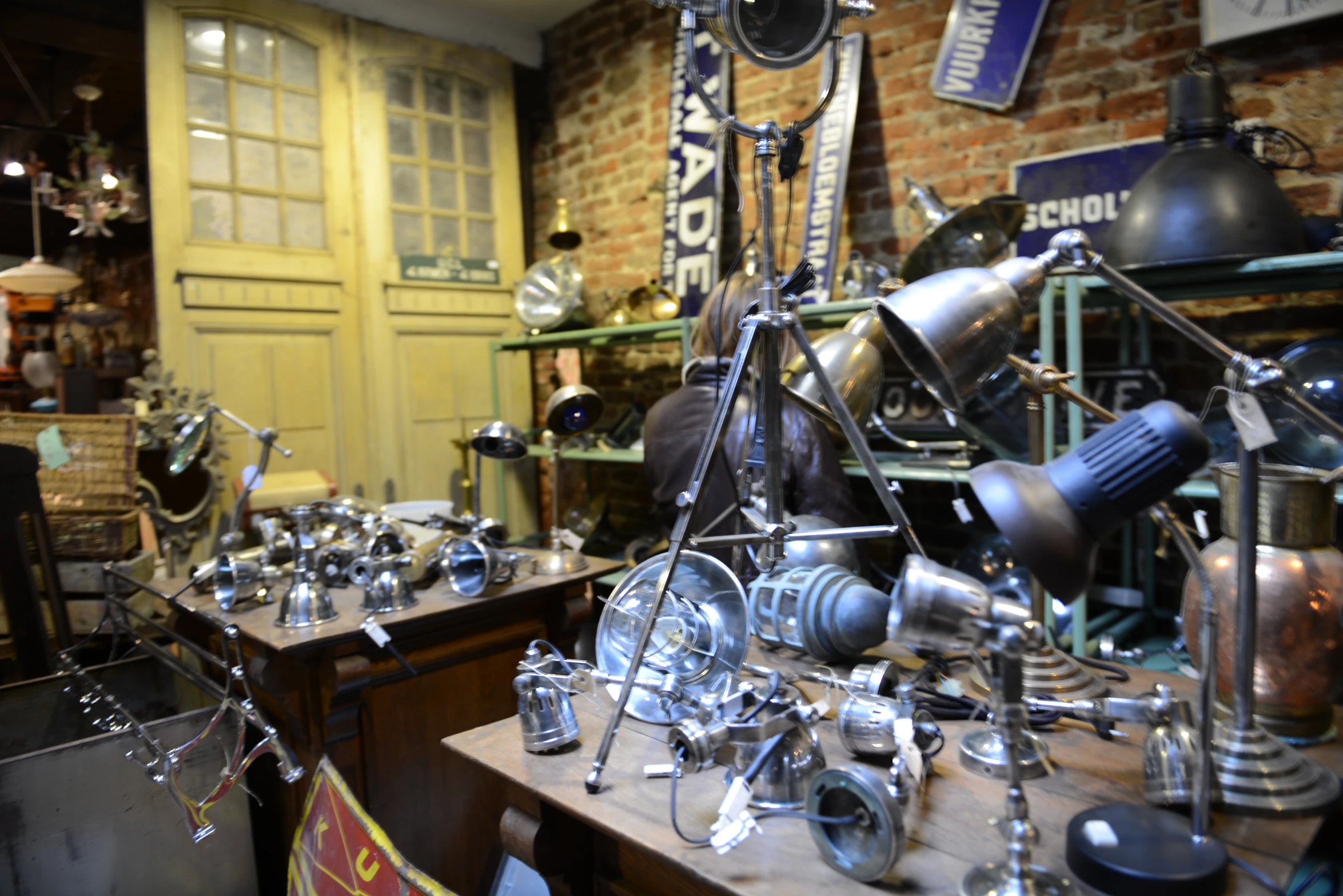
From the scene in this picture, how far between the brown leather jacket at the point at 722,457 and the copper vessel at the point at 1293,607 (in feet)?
3.87

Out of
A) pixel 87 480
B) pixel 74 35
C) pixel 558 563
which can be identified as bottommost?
pixel 558 563

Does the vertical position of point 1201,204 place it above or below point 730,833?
above

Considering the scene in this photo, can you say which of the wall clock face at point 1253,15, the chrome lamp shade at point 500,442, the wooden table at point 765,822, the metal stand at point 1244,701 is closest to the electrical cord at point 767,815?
the wooden table at point 765,822

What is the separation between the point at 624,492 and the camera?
180 inches

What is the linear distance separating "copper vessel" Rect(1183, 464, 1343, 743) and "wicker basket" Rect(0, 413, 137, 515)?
3178 mm

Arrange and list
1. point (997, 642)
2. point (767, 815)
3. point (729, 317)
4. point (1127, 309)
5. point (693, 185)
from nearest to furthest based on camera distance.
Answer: point (997, 642) → point (767, 815) → point (729, 317) → point (1127, 309) → point (693, 185)

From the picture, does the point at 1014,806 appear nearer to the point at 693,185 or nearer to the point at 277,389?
the point at 693,185

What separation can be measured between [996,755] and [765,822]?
0.37 metres

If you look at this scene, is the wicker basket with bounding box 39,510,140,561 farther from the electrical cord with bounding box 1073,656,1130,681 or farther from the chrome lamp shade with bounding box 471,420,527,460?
the electrical cord with bounding box 1073,656,1130,681

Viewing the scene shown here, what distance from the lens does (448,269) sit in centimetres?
461

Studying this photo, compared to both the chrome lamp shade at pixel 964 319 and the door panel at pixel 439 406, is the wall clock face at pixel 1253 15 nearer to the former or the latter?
the chrome lamp shade at pixel 964 319

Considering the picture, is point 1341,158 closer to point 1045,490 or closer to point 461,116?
point 1045,490

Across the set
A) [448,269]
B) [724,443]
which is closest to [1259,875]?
[724,443]

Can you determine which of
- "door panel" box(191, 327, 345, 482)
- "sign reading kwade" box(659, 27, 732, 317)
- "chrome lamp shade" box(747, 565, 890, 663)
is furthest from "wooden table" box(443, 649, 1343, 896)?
"door panel" box(191, 327, 345, 482)
